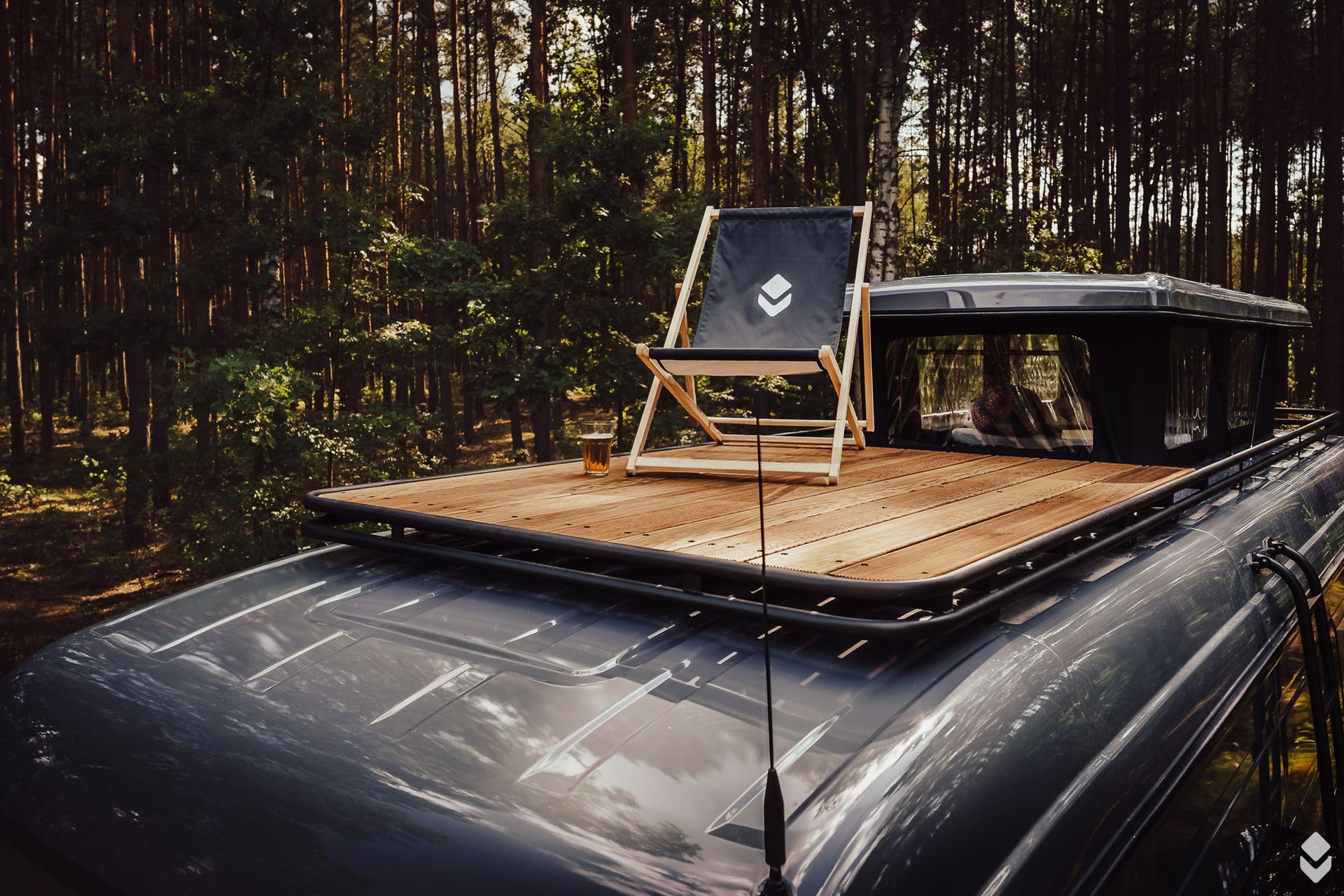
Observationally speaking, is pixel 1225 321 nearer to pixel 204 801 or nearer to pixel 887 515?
pixel 887 515

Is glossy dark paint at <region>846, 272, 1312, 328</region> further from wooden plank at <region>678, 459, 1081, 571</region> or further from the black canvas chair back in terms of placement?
wooden plank at <region>678, 459, 1081, 571</region>

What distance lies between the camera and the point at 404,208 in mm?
21812

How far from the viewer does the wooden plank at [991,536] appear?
1947mm

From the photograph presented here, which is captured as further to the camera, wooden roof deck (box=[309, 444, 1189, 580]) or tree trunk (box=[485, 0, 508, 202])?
tree trunk (box=[485, 0, 508, 202])

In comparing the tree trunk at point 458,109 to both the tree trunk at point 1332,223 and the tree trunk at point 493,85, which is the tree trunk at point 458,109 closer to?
the tree trunk at point 493,85

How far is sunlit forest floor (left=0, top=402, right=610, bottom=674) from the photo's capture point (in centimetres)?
1116

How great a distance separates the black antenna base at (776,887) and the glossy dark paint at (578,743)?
26 millimetres

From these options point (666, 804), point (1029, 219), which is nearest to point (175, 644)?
point (666, 804)

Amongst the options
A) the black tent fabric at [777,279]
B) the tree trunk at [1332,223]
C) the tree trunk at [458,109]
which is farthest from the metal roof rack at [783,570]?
the tree trunk at [458,109]

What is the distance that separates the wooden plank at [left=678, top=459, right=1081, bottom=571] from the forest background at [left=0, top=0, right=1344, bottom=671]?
27.8 feet

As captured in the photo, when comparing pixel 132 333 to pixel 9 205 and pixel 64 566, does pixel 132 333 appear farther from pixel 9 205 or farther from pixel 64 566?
pixel 9 205

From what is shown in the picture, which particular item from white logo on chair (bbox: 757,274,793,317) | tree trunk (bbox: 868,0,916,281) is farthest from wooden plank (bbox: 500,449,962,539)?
tree trunk (bbox: 868,0,916,281)

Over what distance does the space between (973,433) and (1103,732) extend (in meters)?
3.28

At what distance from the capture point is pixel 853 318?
174 inches
